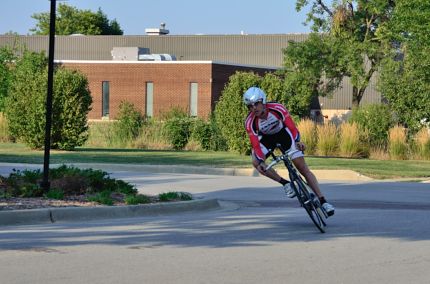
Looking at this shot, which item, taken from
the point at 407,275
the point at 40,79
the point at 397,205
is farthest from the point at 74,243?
the point at 40,79

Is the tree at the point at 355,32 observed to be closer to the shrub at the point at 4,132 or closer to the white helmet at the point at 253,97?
the shrub at the point at 4,132

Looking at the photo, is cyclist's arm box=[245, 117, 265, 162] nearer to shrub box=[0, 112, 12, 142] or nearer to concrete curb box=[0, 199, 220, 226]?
concrete curb box=[0, 199, 220, 226]

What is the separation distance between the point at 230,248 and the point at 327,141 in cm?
2289

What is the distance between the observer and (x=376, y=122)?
35.4 m

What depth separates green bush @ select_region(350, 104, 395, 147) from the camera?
34406 millimetres

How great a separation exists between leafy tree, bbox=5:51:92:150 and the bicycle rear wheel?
819 inches

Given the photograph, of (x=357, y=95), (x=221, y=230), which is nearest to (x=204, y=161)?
(x=221, y=230)

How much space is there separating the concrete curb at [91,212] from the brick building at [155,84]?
40.4 meters

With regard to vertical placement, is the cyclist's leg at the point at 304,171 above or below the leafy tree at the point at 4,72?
below

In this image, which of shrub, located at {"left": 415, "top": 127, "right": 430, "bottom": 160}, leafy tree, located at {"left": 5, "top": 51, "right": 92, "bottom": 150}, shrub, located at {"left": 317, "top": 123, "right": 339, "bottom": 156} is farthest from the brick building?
shrub, located at {"left": 415, "top": 127, "right": 430, "bottom": 160}

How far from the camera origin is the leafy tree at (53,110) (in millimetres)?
31875

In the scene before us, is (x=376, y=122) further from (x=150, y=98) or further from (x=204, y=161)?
(x=150, y=98)

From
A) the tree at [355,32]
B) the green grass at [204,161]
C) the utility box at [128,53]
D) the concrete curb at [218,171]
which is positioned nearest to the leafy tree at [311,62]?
the tree at [355,32]

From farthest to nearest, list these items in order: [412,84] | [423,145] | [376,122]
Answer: [376,122]
[412,84]
[423,145]
